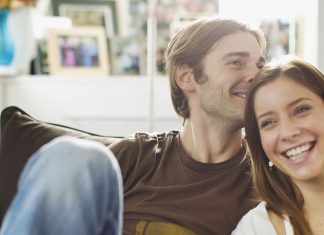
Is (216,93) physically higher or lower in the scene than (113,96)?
higher

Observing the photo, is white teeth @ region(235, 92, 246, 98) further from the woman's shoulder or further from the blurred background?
the blurred background

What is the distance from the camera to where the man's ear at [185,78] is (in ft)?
5.27

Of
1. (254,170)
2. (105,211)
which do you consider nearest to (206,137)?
(254,170)

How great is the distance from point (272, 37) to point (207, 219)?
1.74 meters

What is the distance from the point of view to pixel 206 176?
1.41m

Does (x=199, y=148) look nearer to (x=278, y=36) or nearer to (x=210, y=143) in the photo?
(x=210, y=143)

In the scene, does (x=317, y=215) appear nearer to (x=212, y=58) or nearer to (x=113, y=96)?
(x=212, y=58)

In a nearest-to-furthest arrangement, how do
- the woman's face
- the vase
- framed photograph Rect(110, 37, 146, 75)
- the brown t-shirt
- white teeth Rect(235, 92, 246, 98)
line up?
the woman's face → the brown t-shirt → white teeth Rect(235, 92, 246, 98) → the vase → framed photograph Rect(110, 37, 146, 75)

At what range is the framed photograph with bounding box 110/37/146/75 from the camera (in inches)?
115

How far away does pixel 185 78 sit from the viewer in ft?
5.34

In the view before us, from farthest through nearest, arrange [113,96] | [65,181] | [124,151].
Answer: 1. [113,96]
2. [124,151]
3. [65,181]

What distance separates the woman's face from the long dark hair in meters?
0.02

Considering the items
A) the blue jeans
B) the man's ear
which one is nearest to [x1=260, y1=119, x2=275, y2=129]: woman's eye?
the man's ear

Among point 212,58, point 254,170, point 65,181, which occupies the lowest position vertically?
point 254,170
